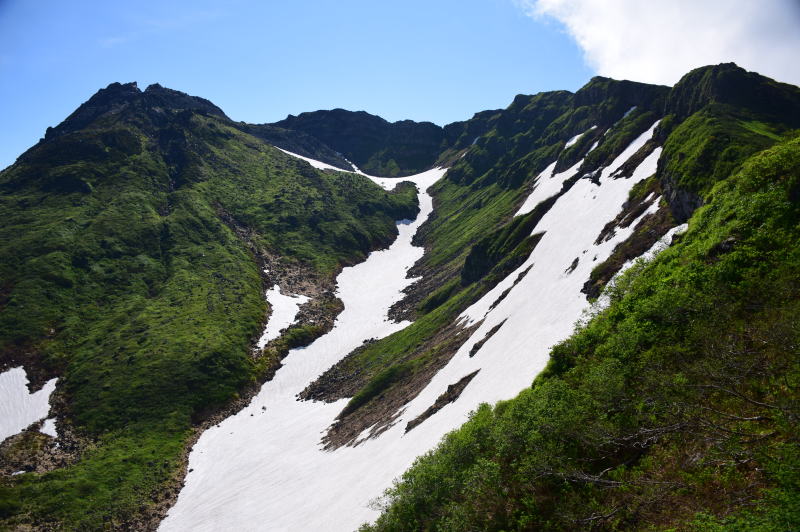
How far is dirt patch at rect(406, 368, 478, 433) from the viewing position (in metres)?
41.1

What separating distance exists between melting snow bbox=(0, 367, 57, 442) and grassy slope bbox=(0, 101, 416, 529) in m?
4.10

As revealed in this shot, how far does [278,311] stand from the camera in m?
A: 120

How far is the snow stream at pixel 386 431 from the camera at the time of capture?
35969 mm

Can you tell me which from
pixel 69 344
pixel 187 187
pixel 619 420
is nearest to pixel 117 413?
pixel 69 344

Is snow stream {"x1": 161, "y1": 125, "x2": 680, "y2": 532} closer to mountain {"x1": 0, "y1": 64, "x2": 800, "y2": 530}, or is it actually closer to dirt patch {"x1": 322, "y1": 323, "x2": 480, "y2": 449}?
mountain {"x1": 0, "y1": 64, "x2": 800, "y2": 530}

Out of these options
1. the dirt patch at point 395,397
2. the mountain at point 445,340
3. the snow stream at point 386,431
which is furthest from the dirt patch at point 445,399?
the dirt patch at point 395,397

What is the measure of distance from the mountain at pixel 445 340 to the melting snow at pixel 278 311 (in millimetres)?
1330

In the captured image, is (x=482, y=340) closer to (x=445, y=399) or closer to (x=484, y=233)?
(x=445, y=399)

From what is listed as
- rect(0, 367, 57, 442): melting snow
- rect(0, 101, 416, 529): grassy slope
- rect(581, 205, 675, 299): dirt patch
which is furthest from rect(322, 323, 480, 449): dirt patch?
rect(0, 367, 57, 442): melting snow

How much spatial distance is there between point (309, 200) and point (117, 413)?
12943cm

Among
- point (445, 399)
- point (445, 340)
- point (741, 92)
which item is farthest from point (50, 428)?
point (741, 92)

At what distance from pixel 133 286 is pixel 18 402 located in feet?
150

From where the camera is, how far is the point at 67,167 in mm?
164125

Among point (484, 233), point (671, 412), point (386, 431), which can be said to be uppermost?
point (484, 233)
